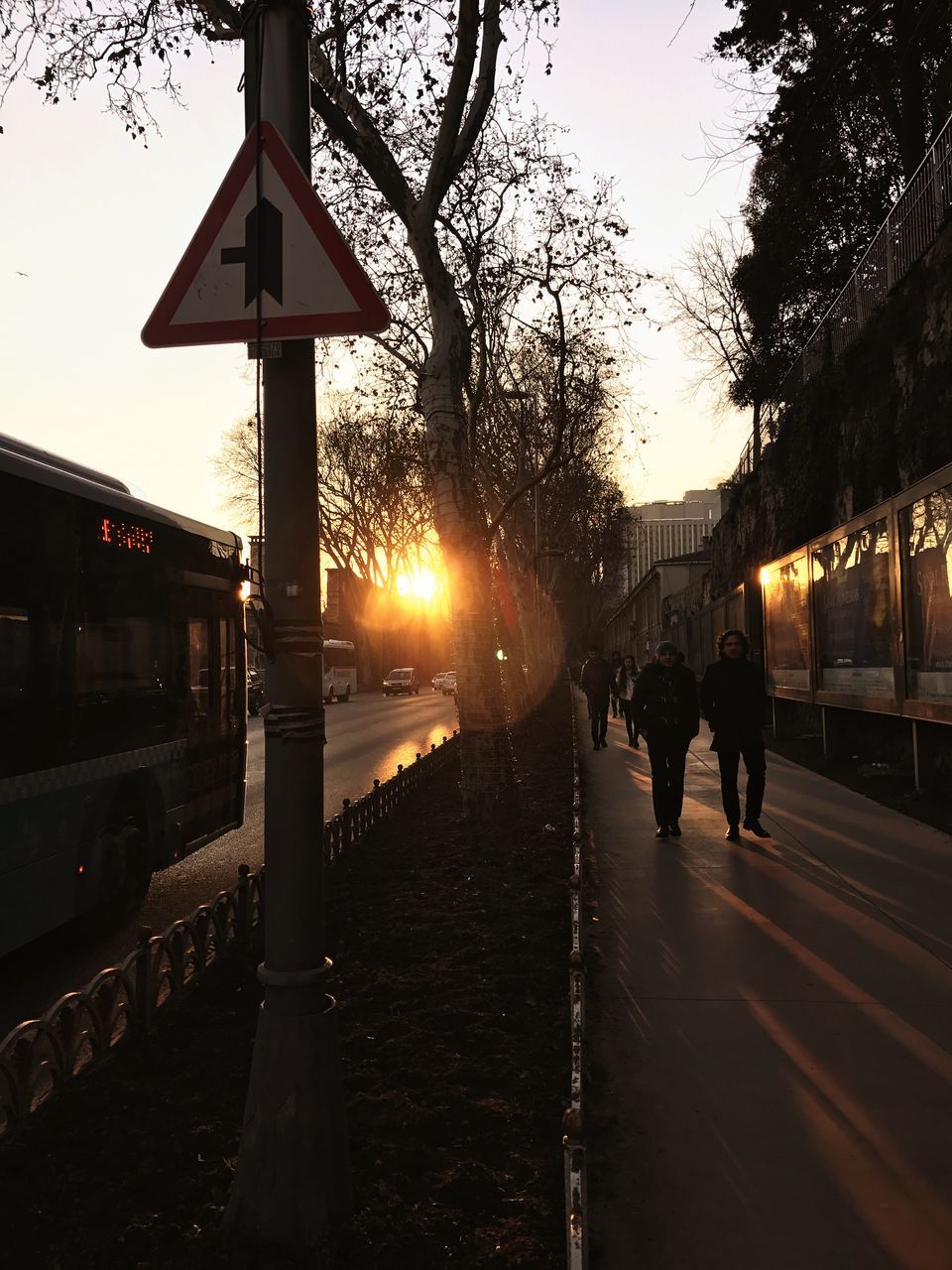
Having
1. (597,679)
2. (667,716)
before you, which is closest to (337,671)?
(597,679)

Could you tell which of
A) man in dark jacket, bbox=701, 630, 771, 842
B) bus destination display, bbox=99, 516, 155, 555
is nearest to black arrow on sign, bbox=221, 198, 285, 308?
bus destination display, bbox=99, 516, 155, 555

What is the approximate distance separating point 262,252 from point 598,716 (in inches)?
697

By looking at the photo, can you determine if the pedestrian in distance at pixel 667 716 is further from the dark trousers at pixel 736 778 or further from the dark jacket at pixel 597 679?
the dark jacket at pixel 597 679

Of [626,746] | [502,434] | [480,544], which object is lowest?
[626,746]

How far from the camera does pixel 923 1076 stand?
166 inches

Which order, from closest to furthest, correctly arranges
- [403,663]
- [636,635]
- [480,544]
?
[480,544] → [636,635] → [403,663]

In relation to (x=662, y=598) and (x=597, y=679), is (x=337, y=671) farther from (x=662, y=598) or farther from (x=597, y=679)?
(x=597, y=679)

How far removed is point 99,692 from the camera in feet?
21.1

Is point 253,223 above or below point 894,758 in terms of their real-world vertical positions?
above

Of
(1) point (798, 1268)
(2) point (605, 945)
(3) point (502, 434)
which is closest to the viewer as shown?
(1) point (798, 1268)

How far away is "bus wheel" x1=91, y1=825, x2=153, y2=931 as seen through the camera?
22.0 feet

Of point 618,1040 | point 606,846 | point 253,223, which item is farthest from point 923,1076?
point 606,846

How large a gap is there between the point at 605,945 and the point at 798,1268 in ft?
10.6

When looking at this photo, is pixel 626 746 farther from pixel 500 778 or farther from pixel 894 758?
pixel 500 778
